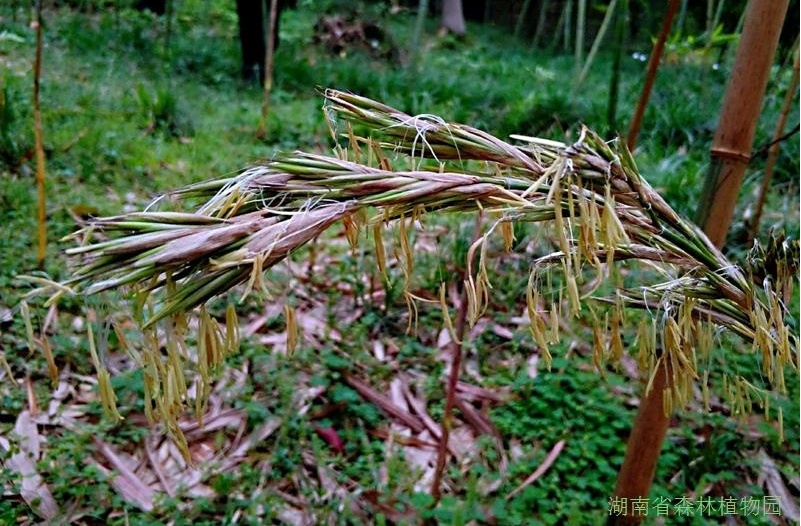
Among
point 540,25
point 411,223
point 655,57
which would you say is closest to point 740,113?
point 655,57

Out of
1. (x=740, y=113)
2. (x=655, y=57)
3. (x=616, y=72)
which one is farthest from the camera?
(x=616, y=72)

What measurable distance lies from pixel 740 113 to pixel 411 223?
2.47ft

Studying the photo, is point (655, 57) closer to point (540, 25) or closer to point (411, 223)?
point (411, 223)

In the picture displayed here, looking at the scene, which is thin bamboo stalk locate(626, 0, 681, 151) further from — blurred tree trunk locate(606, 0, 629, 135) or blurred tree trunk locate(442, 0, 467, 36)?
blurred tree trunk locate(442, 0, 467, 36)

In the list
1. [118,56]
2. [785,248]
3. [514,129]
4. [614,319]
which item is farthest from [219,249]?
[118,56]

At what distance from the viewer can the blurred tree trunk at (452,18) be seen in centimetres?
934

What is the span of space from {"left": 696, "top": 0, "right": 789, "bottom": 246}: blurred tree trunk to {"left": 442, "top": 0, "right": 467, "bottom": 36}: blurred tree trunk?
8554 mm

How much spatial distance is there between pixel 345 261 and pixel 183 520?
→ 144 centimetres

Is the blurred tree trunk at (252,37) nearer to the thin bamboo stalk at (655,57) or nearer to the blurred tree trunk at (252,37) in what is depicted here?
the blurred tree trunk at (252,37)

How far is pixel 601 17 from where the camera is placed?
10.4m

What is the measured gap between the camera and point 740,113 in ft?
4.00

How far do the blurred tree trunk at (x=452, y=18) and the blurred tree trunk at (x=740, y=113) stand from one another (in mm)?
8554

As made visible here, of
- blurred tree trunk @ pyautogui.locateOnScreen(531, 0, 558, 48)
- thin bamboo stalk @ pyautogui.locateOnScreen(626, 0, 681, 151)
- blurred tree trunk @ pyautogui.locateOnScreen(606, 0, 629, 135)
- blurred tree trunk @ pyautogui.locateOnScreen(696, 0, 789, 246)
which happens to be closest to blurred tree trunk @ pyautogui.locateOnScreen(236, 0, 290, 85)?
blurred tree trunk @ pyautogui.locateOnScreen(606, 0, 629, 135)

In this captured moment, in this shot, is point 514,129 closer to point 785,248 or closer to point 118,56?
point 118,56
